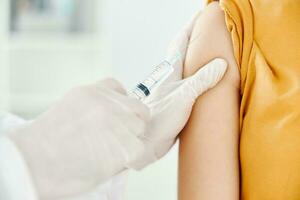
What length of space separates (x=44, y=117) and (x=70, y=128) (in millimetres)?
47

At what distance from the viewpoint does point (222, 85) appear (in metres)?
1.17

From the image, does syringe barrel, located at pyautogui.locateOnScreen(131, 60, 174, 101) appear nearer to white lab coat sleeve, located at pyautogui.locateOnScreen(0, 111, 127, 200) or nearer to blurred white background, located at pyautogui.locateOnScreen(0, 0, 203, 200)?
white lab coat sleeve, located at pyautogui.locateOnScreen(0, 111, 127, 200)

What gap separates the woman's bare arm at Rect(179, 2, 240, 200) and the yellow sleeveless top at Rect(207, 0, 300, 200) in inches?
0.8

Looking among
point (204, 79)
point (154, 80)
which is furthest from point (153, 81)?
point (204, 79)

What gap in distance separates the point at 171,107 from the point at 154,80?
3.3 inches

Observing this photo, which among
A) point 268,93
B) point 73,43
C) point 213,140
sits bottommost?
point 73,43

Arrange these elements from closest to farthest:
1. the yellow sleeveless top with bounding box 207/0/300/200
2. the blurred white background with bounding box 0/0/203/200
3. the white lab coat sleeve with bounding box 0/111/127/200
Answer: the white lab coat sleeve with bounding box 0/111/127/200 → the yellow sleeveless top with bounding box 207/0/300/200 → the blurred white background with bounding box 0/0/203/200

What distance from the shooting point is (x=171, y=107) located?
3.66 ft

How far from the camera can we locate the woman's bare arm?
3.65 feet

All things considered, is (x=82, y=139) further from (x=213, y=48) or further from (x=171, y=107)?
(x=213, y=48)

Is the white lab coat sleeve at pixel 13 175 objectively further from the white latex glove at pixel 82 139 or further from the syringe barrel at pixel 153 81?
the syringe barrel at pixel 153 81

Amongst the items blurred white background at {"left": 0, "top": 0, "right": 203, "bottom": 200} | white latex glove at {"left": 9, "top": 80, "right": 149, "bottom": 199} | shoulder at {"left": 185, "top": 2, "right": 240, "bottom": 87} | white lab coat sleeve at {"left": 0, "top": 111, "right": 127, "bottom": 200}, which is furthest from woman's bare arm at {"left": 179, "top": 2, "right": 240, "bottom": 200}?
blurred white background at {"left": 0, "top": 0, "right": 203, "bottom": 200}

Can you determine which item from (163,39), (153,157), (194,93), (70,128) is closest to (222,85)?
(194,93)

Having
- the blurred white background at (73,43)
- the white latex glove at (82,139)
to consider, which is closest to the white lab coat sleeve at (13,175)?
the white latex glove at (82,139)
